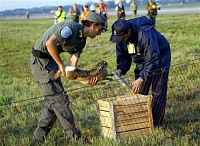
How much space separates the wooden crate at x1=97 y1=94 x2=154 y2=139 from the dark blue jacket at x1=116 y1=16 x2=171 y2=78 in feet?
1.28

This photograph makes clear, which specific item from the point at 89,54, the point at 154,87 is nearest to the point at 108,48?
the point at 89,54

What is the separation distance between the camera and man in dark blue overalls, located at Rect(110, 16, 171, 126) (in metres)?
5.51

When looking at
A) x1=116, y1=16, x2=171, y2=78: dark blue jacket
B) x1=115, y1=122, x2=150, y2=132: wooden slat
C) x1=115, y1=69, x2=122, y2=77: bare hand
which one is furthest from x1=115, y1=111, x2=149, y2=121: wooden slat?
x1=115, y1=69, x2=122, y2=77: bare hand

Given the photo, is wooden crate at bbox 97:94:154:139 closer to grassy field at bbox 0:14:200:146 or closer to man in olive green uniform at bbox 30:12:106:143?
grassy field at bbox 0:14:200:146

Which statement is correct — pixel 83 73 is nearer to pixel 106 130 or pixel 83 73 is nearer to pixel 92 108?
pixel 106 130

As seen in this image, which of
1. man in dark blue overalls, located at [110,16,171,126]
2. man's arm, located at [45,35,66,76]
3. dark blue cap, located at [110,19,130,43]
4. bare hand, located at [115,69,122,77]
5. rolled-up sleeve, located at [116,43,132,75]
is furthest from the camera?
rolled-up sleeve, located at [116,43,132,75]

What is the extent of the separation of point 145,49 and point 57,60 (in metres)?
1.19

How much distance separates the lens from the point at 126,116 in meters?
5.63

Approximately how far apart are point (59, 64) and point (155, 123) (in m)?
1.81

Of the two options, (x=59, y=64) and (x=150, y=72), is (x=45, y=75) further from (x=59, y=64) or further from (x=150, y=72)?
(x=150, y=72)

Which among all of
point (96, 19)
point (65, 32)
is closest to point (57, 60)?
point (65, 32)

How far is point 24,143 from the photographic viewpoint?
227 inches

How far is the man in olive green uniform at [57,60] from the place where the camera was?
5176 mm

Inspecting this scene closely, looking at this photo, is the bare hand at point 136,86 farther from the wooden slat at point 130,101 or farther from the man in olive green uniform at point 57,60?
the man in olive green uniform at point 57,60
